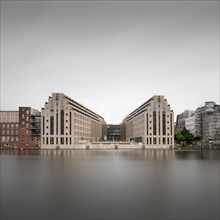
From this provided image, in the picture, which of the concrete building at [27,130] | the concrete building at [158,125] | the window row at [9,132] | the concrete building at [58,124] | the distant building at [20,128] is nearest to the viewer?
the concrete building at [58,124]

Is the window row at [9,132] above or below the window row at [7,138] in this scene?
above

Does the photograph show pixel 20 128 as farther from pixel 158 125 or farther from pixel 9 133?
pixel 158 125

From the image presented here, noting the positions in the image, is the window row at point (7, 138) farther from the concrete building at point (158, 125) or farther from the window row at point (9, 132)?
the concrete building at point (158, 125)

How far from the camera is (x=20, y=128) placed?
6599 inches

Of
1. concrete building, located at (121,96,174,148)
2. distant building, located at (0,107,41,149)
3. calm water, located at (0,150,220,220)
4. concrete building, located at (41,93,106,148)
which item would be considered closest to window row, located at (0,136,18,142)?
distant building, located at (0,107,41,149)

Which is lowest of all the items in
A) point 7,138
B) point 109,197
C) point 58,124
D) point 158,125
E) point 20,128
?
point 7,138

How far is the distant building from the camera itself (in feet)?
550

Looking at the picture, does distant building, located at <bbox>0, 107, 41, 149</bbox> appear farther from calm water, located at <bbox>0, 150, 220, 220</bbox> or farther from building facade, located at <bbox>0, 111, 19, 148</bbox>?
calm water, located at <bbox>0, 150, 220, 220</bbox>

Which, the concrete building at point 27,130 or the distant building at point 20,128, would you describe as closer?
the concrete building at point 27,130

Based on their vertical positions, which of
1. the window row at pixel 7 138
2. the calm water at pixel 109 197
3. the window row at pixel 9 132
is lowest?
the window row at pixel 7 138

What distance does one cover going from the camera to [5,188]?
106 ft

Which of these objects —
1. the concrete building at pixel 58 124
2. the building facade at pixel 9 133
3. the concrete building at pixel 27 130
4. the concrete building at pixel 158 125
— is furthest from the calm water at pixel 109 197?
→ the building facade at pixel 9 133

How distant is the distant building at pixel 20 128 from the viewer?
168 metres

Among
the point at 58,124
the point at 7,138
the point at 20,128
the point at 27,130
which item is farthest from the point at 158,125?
the point at 7,138
